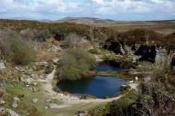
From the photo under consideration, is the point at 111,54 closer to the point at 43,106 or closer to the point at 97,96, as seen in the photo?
the point at 97,96

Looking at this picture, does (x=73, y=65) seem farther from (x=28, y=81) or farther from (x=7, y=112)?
(x=7, y=112)

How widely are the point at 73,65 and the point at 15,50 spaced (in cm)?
1279

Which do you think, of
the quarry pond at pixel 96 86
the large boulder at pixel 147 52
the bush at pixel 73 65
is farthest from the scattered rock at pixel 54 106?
the large boulder at pixel 147 52

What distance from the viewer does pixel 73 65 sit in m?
84.8

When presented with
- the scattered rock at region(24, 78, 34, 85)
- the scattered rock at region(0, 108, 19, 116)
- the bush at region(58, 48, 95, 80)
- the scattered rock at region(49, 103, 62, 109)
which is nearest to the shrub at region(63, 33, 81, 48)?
the bush at region(58, 48, 95, 80)

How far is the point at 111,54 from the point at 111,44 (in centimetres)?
1174

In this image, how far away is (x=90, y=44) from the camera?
431ft

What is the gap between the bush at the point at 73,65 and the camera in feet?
275

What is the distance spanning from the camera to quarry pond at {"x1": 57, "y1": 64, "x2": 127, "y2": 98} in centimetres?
7281

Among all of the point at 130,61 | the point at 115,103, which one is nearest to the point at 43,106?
the point at 115,103

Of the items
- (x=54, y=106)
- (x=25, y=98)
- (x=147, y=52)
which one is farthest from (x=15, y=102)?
(x=147, y=52)

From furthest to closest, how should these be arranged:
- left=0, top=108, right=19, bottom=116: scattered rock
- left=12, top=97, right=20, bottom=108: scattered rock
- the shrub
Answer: the shrub < left=12, top=97, right=20, bottom=108: scattered rock < left=0, top=108, right=19, bottom=116: scattered rock

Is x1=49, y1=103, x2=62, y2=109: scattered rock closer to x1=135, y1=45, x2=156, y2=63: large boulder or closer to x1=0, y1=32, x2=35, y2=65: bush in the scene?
x1=0, y1=32, x2=35, y2=65: bush

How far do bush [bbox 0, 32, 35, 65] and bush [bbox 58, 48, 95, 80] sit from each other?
7656mm
